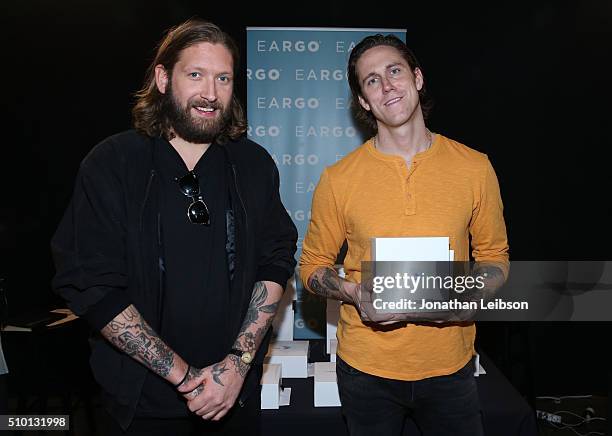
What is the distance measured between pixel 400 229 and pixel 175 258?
726mm

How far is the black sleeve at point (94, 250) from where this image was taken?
4.66ft

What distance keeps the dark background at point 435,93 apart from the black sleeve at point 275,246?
2673mm

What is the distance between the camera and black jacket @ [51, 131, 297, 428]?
1436 millimetres

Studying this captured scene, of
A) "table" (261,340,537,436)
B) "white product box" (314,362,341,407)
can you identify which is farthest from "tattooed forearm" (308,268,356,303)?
"table" (261,340,537,436)

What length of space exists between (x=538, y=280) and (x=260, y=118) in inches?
102

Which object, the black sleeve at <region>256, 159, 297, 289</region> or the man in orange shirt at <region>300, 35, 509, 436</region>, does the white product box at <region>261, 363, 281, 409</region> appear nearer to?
the man in orange shirt at <region>300, 35, 509, 436</region>

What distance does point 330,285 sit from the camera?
1828 millimetres

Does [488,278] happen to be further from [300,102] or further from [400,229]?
[300,102]

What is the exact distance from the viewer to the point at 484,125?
13.8 feet

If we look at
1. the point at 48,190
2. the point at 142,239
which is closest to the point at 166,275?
the point at 142,239

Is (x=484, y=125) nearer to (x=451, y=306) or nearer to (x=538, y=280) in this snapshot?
(x=538, y=280)

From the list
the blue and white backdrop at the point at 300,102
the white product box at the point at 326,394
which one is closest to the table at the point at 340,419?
the white product box at the point at 326,394

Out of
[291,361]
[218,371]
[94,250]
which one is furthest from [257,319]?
[291,361]

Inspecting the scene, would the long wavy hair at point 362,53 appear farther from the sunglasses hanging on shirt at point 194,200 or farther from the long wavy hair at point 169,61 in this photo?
the sunglasses hanging on shirt at point 194,200
